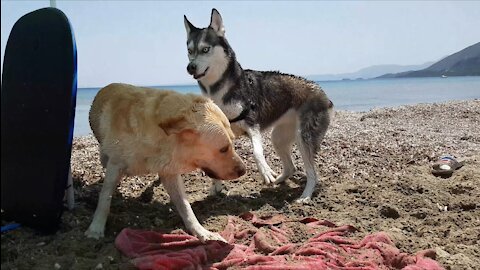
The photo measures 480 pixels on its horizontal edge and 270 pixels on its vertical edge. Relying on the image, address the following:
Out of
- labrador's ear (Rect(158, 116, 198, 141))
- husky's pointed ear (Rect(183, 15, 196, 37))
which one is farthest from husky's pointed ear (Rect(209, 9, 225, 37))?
labrador's ear (Rect(158, 116, 198, 141))

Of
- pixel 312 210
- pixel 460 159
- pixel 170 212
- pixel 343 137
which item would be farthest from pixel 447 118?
pixel 170 212

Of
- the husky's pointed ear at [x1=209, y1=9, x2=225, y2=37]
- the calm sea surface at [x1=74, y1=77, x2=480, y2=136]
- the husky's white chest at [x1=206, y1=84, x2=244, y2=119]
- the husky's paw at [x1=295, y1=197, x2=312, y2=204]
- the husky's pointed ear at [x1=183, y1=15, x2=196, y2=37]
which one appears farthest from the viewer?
the calm sea surface at [x1=74, y1=77, x2=480, y2=136]

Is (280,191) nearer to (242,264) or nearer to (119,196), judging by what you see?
(119,196)

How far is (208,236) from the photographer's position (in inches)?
154

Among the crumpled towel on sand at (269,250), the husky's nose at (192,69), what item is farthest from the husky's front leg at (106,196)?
the husky's nose at (192,69)

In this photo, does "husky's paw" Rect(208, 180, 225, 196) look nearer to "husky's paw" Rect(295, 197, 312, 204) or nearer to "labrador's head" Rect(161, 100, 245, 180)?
"husky's paw" Rect(295, 197, 312, 204)

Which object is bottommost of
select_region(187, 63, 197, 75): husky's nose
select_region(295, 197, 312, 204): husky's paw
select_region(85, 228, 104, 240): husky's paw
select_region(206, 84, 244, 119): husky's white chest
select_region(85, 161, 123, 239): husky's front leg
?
select_region(295, 197, 312, 204): husky's paw

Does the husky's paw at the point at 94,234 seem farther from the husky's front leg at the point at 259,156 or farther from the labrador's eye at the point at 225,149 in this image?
the husky's front leg at the point at 259,156

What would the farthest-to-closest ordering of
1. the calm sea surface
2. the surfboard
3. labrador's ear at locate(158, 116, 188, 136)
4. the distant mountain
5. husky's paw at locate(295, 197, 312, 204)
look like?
the distant mountain → the calm sea surface → husky's paw at locate(295, 197, 312, 204) → labrador's ear at locate(158, 116, 188, 136) → the surfboard

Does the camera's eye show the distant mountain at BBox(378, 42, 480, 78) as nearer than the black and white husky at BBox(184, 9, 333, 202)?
No

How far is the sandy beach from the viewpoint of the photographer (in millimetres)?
3486

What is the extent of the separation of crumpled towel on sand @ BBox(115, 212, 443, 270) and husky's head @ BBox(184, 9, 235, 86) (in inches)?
89.9

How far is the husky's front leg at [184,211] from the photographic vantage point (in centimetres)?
394

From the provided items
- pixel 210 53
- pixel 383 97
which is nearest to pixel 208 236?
pixel 210 53
